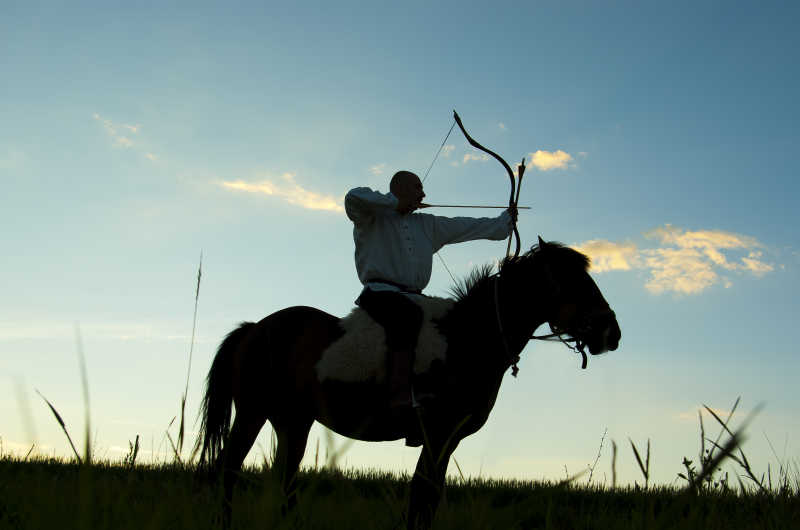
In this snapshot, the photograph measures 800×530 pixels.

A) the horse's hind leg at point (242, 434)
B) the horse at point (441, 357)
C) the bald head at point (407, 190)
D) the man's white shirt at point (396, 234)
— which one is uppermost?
the bald head at point (407, 190)

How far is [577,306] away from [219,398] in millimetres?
3830

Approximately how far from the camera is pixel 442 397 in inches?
217

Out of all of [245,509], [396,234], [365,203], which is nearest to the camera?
[245,509]

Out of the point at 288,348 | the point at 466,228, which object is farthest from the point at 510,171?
the point at 288,348

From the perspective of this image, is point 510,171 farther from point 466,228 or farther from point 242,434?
point 242,434

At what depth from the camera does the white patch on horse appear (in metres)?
5.64

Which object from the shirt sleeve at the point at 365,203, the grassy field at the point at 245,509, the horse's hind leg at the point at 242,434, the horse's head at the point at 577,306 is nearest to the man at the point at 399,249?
the shirt sleeve at the point at 365,203

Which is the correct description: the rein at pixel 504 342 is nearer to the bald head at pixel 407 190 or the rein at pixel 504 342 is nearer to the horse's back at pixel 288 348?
the bald head at pixel 407 190

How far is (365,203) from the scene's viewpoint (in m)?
6.12

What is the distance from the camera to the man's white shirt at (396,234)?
6.13m

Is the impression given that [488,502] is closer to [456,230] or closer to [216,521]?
[216,521]

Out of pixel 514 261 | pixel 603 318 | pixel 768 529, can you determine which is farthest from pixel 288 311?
pixel 768 529

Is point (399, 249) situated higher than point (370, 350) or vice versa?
point (399, 249)

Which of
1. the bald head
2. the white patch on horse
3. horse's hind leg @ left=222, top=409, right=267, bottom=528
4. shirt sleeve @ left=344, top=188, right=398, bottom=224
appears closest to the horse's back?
the white patch on horse
